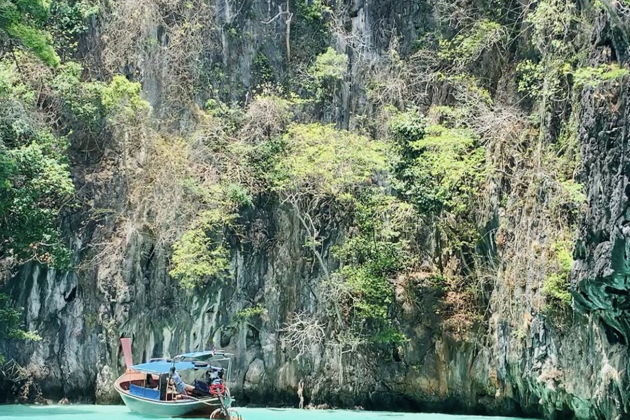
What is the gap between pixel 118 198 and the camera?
19016mm

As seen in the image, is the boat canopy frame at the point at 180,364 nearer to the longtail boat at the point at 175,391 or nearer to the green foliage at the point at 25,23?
the longtail boat at the point at 175,391

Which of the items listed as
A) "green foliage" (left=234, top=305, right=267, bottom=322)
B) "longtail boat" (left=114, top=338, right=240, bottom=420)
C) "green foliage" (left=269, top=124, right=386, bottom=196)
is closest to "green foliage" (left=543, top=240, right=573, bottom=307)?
"green foliage" (left=269, top=124, right=386, bottom=196)

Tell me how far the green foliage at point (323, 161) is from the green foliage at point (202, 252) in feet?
5.07

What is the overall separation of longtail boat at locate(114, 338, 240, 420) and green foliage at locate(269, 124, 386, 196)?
4.16 meters

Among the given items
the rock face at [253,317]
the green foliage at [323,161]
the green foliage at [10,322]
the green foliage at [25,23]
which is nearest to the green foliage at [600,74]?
the rock face at [253,317]

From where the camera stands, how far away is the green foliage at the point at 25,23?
1404 centimetres

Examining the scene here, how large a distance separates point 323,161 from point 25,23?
6524 millimetres

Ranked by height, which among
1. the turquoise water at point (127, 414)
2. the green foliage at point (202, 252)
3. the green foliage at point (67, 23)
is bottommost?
the turquoise water at point (127, 414)

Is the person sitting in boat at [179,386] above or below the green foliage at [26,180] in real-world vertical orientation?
below

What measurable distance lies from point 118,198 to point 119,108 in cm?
201

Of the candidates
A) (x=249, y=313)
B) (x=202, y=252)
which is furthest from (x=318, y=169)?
(x=249, y=313)

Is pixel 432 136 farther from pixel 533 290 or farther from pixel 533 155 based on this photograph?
pixel 533 290

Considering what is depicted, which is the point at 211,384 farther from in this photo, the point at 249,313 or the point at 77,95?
the point at 77,95

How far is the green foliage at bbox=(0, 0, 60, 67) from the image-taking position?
46.1ft
